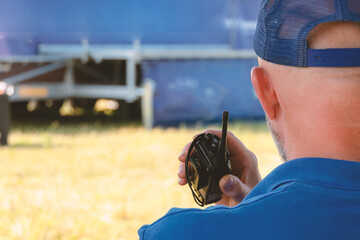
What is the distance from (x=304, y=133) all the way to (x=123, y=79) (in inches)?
298

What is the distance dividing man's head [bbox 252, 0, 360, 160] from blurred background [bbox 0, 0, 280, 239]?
4199mm

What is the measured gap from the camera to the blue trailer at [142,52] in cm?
740

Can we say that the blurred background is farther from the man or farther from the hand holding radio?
the man

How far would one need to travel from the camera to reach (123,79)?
8.38 metres

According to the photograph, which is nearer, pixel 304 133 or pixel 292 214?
pixel 292 214

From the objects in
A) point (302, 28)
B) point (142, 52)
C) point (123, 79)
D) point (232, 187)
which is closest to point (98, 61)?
point (142, 52)

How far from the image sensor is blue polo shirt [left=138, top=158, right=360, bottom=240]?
0.79 metres

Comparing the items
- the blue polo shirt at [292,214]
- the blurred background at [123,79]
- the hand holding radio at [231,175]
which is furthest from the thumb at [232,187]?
the blurred background at [123,79]

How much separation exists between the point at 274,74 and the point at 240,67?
284 inches

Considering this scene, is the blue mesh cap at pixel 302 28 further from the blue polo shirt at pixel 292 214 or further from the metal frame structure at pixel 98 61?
the metal frame structure at pixel 98 61

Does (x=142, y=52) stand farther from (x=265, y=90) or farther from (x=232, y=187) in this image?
(x=265, y=90)

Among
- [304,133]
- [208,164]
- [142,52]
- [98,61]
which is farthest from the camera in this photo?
[98,61]

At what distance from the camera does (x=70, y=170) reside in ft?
16.0

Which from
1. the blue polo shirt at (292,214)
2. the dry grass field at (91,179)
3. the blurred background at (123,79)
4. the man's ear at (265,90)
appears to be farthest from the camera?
the blurred background at (123,79)
